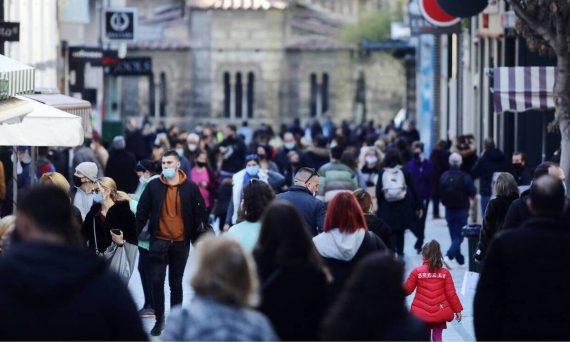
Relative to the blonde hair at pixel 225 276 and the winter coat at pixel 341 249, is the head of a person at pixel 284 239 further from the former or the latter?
the winter coat at pixel 341 249

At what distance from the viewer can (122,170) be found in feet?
78.5

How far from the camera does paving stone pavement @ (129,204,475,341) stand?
15.0 meters

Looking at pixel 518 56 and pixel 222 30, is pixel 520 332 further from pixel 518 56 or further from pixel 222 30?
pixel 222 30

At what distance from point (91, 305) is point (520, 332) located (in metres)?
2.44

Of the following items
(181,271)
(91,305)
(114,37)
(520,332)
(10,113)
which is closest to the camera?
(91,305)

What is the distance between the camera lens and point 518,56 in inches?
1035

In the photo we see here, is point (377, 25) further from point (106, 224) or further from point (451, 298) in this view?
point (451, 298)

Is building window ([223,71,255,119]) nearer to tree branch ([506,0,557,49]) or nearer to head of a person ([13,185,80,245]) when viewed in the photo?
tree branch ([506,0,557,49])

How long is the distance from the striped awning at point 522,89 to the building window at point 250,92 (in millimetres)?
66861

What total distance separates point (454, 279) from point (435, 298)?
22.0 feet

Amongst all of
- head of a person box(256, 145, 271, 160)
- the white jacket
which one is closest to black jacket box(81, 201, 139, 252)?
the white jacket

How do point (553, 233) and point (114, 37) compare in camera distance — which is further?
point (114, 37)

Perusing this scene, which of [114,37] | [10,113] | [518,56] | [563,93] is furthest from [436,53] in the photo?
[10,113]

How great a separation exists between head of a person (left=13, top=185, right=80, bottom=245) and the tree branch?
10.2 m
